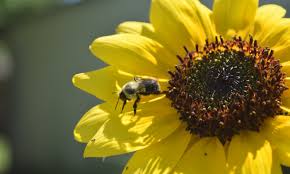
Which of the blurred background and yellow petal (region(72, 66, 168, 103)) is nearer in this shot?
yellow petal (region(72, 66, 168, 103))

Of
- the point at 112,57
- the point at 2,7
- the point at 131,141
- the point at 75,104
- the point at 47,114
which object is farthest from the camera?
Answer: the point at 2,7

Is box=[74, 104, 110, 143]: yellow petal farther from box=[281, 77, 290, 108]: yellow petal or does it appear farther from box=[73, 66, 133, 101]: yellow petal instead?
box=[281, 77, 290, 108]: yellow petal

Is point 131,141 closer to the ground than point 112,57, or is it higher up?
closer to the ground

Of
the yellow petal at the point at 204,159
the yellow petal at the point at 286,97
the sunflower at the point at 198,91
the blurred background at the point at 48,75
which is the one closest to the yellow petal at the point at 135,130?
the sunflower at the point at 198,91

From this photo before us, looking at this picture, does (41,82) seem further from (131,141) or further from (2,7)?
(131,141)

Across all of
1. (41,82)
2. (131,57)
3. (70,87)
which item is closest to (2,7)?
(41,82)

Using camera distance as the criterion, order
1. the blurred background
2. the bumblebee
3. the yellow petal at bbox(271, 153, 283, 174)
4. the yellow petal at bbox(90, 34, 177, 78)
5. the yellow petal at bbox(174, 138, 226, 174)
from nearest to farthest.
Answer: the yellow petal at bbox(271, 153, 283, 174) < the yellow petal at bbox(174, 138, 226, 174) < the bumblebee < the yellow petal at bbox(90, 34, 177, 78) < the blurred background

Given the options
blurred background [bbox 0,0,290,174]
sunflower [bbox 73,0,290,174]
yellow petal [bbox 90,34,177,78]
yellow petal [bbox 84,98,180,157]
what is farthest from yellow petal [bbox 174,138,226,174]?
blurred background [bbox 0,0,290,174]
